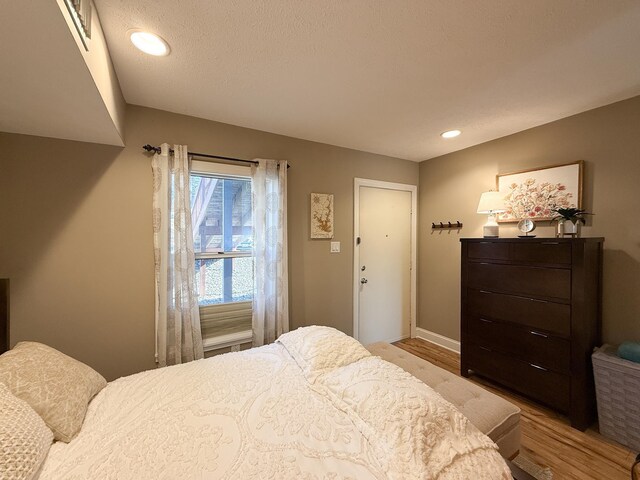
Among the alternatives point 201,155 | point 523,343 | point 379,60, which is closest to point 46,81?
point 201,155

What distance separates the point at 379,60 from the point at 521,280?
2.04m

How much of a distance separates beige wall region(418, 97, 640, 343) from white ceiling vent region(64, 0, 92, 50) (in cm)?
328

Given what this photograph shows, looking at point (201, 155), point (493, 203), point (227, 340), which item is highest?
point (201, 155)

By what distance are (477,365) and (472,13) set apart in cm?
272

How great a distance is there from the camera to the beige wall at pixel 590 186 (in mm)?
1949

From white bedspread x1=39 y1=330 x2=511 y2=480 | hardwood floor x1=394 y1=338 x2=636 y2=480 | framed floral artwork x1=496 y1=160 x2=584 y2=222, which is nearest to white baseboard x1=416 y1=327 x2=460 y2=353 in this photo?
hardwood floor x1=394 y1=338 x2=636 y2=480

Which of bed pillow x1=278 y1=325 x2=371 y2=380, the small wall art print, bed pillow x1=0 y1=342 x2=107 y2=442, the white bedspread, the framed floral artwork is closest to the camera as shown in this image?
the white bedspread

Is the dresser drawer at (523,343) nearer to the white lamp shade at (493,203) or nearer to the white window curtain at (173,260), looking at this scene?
the white lamp shade at (493,203)

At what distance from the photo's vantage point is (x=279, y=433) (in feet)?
3.45

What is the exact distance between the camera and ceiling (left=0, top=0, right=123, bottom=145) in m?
0.84

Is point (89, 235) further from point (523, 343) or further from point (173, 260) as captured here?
point (523, 343)

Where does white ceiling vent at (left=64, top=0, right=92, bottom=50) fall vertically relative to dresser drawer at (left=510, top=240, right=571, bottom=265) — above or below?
above

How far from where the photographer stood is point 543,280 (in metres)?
2.05

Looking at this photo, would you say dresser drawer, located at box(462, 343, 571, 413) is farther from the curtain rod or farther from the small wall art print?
the curtain rod
